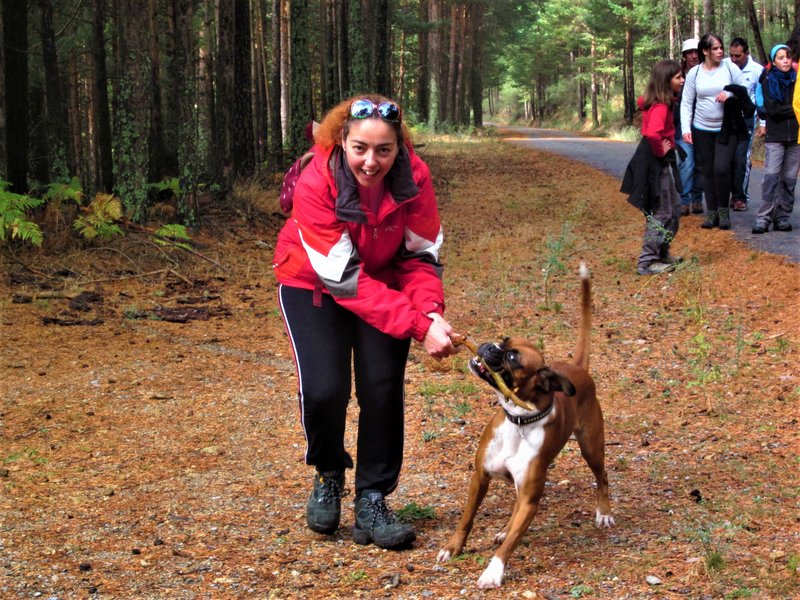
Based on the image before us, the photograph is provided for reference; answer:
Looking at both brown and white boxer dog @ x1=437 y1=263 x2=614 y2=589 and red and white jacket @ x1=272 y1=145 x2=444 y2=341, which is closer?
brown and white boxer dog @ x1=437 y1=263 x2=614 y2=589

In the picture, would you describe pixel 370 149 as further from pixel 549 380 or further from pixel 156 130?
pixel 156 130

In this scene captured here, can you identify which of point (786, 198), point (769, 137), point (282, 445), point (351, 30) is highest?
point (351, 30)

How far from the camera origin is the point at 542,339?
826 cm

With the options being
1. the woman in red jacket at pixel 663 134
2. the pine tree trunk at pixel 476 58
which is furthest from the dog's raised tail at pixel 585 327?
the pine tree trunk at pixel 476 58

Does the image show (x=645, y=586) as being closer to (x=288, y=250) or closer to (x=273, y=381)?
(x=288, y=250)

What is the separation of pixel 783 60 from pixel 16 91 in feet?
35.7

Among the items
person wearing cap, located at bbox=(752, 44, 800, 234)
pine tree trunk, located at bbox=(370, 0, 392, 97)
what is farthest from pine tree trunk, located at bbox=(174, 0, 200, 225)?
pine tree trunk, located at bbox=(370, 0, 392, 97)

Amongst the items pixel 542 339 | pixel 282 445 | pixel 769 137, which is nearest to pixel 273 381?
pixel 282 445

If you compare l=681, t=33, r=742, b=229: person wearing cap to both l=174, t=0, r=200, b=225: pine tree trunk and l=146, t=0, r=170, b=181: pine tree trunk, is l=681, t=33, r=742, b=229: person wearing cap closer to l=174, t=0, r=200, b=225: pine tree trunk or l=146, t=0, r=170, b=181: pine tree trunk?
l=174, t=0, r=200, b=225: pine tree trunk

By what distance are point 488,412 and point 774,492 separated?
2.33 meters

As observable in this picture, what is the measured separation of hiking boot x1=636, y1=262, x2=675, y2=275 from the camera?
34.2 ft

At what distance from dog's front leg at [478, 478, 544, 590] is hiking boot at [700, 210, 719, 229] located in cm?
971

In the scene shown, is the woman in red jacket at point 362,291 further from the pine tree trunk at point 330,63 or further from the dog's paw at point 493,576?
the pine tree trunk at point 330,63

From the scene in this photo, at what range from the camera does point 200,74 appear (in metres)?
21.1
